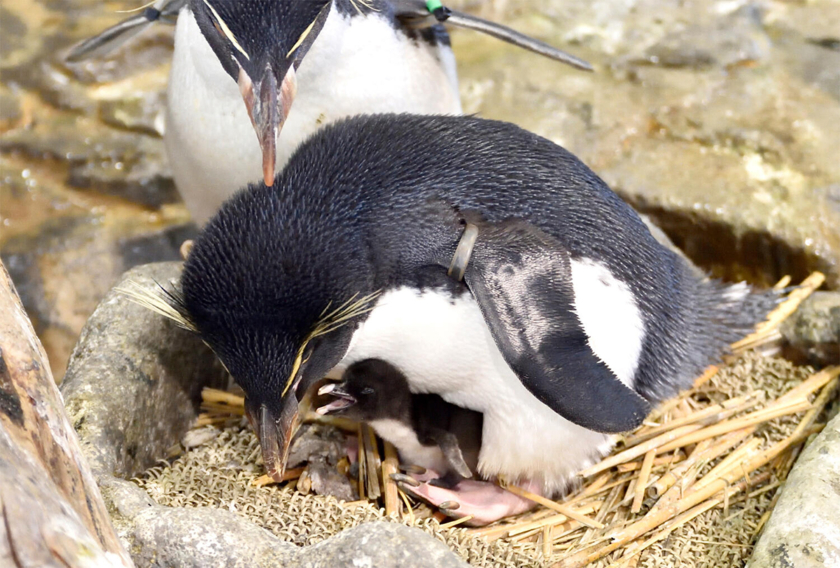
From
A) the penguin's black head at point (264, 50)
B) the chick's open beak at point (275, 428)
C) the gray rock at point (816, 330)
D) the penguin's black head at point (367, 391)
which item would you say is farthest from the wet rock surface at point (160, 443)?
the gray rock at point (816, 330)

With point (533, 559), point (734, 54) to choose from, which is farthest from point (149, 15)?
point (734, 54)

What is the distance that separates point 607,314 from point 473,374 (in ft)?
1.02

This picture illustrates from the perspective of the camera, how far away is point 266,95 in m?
1.72

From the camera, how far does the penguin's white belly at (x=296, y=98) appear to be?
199 cm

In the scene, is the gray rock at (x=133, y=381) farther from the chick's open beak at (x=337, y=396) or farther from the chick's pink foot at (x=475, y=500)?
the chick's pink foot at (x=475, y=500)

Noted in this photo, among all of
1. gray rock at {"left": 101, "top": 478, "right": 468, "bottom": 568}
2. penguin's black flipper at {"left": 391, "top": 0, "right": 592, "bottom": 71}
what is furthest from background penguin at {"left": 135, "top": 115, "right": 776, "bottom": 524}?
penguin's black flipper at {"left": 391, "top": 0, "right": 592, "bottom": 71}

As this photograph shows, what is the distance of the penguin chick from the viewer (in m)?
1.79

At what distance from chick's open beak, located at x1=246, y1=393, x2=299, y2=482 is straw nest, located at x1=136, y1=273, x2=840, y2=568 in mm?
157

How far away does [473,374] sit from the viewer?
5.69 ft

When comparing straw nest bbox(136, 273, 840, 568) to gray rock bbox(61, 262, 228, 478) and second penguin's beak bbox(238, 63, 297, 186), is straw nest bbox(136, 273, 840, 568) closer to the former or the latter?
gray rock bbox(61, 262, 228, 478)

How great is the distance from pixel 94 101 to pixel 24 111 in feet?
0.98

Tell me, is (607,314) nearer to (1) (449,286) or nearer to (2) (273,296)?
(1) (449,286)

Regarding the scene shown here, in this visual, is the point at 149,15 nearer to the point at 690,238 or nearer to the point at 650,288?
the point at 650,288

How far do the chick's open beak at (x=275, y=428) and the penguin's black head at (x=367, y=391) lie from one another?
4.8 inches
